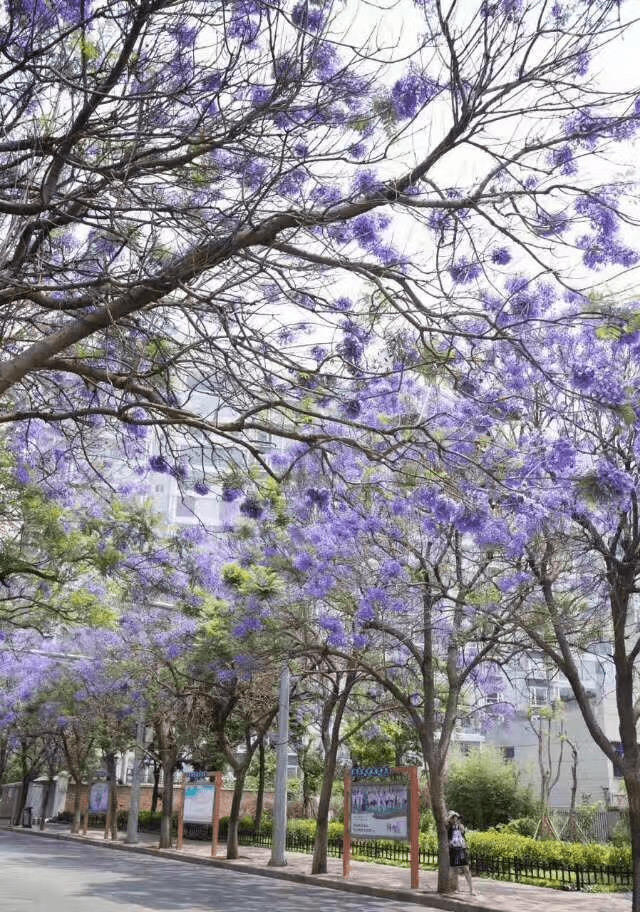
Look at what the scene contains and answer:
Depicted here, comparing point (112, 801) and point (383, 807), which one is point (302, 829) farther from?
point (383, 807)

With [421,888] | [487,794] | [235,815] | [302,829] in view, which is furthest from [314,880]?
[487,794]

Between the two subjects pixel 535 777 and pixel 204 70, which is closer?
pixel 204 70

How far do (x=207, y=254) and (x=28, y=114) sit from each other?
1.69m

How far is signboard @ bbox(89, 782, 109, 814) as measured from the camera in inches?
1362

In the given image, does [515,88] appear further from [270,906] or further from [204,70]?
[270,906]

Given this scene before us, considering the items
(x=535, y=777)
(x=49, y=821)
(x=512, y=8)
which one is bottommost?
(x=49, y=821)

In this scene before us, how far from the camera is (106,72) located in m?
6.14

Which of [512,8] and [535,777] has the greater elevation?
[512,8]

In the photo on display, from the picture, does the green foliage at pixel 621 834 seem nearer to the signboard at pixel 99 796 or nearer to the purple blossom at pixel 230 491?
the signboard at pixel 99 796

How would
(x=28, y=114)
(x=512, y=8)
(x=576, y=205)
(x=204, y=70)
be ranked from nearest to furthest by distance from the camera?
(x=512, y=8)
(x=204, y=70)
(x=28, y=114)
(x=576, y=205)

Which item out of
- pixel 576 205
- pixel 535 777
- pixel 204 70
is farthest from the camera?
pixel 535 777

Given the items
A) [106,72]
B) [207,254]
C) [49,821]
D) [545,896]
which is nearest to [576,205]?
[207,254]

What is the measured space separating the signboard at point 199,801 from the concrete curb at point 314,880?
3.17ft

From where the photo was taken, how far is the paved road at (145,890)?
1295cm
